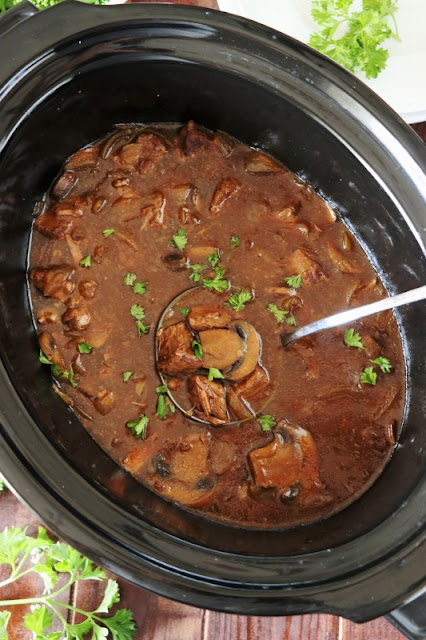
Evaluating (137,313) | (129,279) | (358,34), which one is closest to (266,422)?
(137,313)

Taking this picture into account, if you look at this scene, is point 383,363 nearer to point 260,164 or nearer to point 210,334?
point 210,334

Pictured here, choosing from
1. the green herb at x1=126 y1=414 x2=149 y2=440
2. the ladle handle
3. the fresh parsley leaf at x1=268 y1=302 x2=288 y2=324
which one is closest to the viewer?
the ladle handle

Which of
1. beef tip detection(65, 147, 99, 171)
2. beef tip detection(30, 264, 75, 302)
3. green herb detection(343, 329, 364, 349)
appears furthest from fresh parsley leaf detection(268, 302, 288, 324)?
beef tip detection(65, 147, 99, 171)

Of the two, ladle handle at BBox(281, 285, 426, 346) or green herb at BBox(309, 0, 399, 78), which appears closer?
ladle handle at BBox(281, 285, 426, 346)

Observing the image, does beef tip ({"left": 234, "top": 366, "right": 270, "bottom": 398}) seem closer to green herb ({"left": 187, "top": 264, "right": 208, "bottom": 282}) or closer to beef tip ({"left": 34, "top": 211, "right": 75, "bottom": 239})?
green herb ({"left": 187, "top": 264, "right": 208, "bottom": 282})

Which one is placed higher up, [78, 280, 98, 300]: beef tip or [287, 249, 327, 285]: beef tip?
[287, 249, 327, 285]: beef tip

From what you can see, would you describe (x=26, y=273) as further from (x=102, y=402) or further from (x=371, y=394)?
(x=371, y=394)

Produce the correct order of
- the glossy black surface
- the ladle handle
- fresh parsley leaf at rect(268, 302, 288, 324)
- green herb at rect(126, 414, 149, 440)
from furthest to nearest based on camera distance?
fresh parsley leaf at rect(268, 302, 288, 324)
green herb at rect(126, 414, 149, 440)
the ladle handle
the glossy black surface
